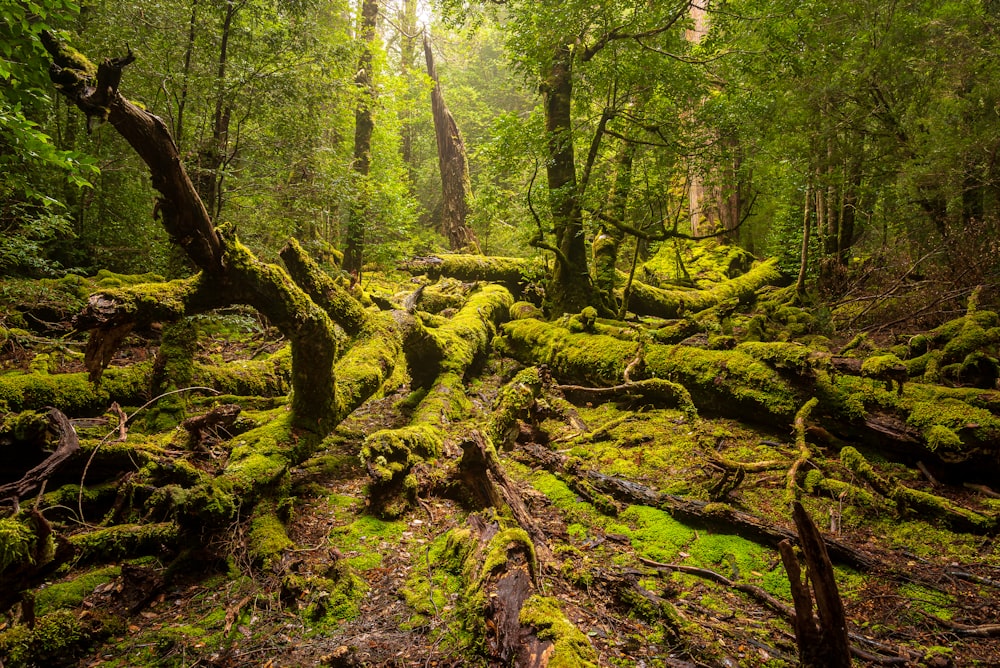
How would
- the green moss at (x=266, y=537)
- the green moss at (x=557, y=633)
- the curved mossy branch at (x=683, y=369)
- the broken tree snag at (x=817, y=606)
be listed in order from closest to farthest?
the broken tree snag at (x=817, y=606) → the green moss at (x=557, y=633) → the green moss at (x=266, y=537) → the curved mossy branch at (x=683, y=369)

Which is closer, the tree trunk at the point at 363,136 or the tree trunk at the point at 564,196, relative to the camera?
the tree trunk at the point at 564,196

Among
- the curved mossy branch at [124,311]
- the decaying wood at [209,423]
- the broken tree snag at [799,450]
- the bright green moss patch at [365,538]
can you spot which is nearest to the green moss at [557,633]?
the bright green moss patch at [365,538]

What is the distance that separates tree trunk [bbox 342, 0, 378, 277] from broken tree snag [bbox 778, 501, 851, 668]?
1130cm

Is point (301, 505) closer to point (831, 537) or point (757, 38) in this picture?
point (831, 537)

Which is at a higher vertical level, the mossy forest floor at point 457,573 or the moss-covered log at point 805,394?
the moss-covered log at point 805,394

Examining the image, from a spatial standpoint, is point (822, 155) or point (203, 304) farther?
point (822, 155)

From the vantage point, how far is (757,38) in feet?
26.6

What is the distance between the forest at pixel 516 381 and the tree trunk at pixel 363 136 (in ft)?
2.36

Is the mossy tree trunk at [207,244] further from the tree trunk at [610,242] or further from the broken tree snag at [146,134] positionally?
the tree trunk at [610,242]

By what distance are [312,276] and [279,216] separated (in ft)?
17.6

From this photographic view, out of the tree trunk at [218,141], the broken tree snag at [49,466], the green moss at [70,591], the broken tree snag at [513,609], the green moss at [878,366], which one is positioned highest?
the tree trunk at [218,141]

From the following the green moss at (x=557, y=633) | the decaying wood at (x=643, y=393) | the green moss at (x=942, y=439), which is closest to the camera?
the green moss at (x=557, y=633)

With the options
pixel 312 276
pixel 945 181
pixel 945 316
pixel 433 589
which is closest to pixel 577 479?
pixel 433 589

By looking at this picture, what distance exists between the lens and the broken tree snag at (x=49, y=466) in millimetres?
3250
